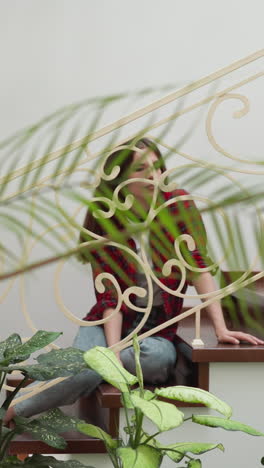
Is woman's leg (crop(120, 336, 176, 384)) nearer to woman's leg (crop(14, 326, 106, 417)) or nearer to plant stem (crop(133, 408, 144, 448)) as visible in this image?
woman's leg (crop(14, 326, 106, 417))

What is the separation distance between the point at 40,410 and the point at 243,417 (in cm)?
70

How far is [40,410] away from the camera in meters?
2.92

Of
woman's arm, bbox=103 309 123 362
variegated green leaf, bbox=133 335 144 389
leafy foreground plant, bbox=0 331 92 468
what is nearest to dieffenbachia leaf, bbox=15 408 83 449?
leafy foreground plant, bbox=0 331 92 468

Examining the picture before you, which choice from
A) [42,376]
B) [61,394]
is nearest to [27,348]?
[42,376]

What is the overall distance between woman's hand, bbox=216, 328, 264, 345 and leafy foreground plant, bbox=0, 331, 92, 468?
0.57 meters

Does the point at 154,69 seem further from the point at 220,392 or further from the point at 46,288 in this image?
the point at 220,392

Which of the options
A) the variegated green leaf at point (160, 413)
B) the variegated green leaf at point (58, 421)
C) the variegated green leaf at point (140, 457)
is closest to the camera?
the variegated green leaf at point (160, 413)

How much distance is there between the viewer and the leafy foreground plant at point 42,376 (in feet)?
7.95

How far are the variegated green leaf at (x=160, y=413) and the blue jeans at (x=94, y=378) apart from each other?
0.59m

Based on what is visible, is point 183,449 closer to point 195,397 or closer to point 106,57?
point 195,397

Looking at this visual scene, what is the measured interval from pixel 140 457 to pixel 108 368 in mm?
253

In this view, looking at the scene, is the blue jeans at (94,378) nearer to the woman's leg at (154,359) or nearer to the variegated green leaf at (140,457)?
the woman's leg at (154,359)

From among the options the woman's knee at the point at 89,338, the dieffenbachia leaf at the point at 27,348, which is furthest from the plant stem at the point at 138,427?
the woman's knee at the point at 89,338

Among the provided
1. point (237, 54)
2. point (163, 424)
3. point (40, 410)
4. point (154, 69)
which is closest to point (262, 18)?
point (237, 54)
